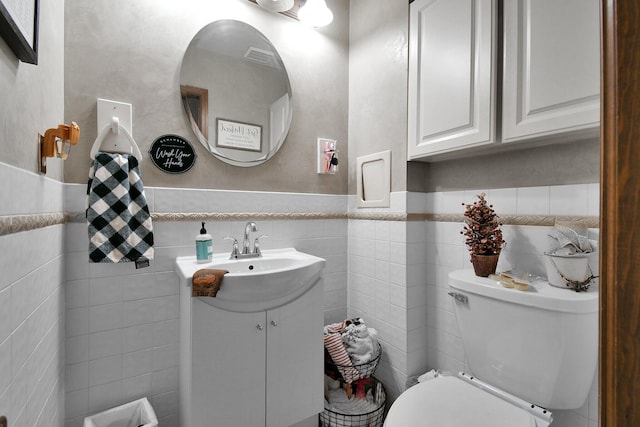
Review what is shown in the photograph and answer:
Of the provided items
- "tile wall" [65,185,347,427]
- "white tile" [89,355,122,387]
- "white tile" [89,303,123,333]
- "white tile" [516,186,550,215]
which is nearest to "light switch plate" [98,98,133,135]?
"tile wall" [65,185,347,427]

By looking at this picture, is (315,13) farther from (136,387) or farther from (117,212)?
(136,387)

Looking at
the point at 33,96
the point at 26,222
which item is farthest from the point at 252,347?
the point at 33,96

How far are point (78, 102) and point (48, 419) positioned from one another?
114 cm

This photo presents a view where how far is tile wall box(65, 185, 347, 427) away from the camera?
1.25m

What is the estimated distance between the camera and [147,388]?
1.38 m

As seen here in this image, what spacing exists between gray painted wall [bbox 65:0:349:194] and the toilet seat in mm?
1146

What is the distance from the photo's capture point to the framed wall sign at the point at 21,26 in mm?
598

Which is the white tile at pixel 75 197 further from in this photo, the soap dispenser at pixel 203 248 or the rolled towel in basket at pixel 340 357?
the rolled towel in basket at pixel 340 357

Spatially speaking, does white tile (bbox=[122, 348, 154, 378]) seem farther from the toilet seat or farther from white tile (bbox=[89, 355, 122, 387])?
the toilet seat

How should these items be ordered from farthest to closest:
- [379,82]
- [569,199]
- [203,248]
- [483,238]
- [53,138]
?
[379,82], [203,248], [483,238], [569,199], [53,138]

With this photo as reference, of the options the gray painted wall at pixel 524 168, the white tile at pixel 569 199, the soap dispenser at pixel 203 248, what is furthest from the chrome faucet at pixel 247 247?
the white tile at pixel 569 199

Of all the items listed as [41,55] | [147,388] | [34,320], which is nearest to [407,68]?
[41,55]

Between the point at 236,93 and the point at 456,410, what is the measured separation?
1.64 m

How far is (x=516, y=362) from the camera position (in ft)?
3.52
